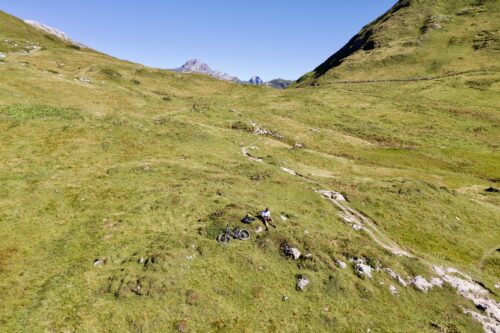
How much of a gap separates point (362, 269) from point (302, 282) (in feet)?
20.5

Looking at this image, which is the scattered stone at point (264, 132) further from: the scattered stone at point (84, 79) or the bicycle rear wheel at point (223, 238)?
the bicycle rear wheel at point (223, 238)

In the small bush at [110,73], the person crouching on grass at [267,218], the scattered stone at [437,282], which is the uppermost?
the small bush at [110,73]

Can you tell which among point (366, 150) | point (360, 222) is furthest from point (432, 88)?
point (360, 222)

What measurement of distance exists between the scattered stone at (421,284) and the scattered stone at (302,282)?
10.3 metres

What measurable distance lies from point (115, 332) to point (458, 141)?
96.3 metres

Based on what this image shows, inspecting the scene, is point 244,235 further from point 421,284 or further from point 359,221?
point 359,221

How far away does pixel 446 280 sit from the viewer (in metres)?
33.5

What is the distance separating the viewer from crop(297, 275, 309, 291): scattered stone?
2874cm

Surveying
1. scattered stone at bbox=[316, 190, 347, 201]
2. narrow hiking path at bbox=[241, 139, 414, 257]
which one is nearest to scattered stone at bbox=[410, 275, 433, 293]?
narrow hiking path at bbox=[241, 139, 414, 257]

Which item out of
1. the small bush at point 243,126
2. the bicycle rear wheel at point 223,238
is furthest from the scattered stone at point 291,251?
the small bush at point 243,126

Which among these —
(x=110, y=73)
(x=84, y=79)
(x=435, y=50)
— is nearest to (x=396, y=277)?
(x=84, y=79)

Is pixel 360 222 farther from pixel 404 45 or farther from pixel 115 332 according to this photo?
pixel 404 45

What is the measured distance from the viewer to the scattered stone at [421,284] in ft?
104

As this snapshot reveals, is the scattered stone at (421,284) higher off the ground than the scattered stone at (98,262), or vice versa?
the scattered stone at (98,262)
